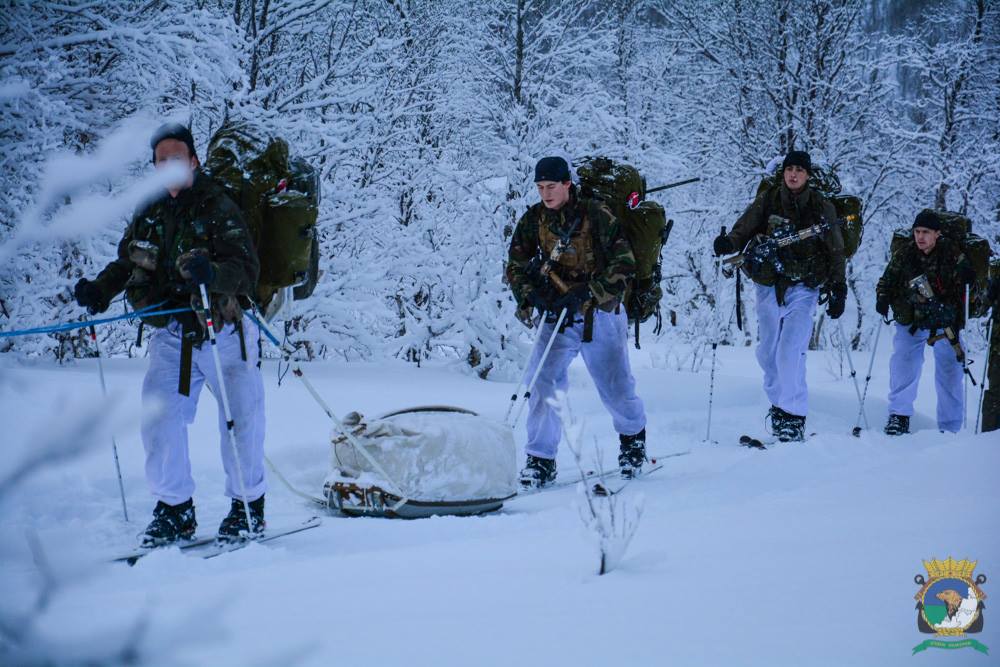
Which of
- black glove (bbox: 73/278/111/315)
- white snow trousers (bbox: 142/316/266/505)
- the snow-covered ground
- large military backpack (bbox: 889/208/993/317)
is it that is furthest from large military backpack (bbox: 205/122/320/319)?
large military backpack (bbox: 889/208/993/317)

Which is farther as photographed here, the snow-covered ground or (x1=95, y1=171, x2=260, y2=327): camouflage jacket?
(x1=95, y1=171, x2=260, y2=327): camouflage jacket

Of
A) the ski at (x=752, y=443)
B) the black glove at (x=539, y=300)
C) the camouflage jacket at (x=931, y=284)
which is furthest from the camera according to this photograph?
the camouflage jacket at (x=931, y=284)

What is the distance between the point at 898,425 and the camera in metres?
7.54

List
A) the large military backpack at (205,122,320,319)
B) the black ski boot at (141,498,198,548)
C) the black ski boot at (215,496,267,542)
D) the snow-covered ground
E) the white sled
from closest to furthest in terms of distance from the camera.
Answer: the snow-covered ground < the black ski boot at (141,498,198,548) < the black ski boot at (215,496,267,542) < the large military backpack at (205,122,320,319) < the white sled

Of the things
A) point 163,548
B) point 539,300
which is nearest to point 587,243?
point 539,300

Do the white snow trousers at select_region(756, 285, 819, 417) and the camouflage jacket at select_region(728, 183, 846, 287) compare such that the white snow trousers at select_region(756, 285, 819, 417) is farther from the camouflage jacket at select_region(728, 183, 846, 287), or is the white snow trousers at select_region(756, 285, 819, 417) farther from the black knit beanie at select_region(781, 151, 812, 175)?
the black knit beanie at select_region(781, 151, 812, 175)

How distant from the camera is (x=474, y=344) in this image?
970 cm

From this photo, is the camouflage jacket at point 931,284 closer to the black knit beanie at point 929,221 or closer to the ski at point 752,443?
the black knit beanie at point 929,221

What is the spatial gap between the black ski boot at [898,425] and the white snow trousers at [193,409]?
6.12 m

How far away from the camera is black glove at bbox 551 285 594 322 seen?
5.37m

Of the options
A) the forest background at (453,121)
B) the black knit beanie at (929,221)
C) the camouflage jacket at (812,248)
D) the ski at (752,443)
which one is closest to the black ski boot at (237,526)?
the forest background at (453,121)

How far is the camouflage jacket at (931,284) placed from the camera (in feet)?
24.4

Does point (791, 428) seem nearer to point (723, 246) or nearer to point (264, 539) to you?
point (723, 246)

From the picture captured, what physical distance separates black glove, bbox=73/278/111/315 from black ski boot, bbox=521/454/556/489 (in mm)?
2919
